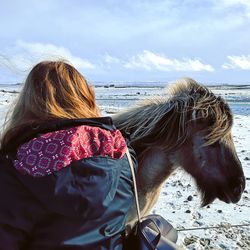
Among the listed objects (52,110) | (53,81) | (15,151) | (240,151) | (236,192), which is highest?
(53,81)

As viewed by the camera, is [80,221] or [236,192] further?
[236,192]

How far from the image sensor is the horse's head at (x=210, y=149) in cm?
244

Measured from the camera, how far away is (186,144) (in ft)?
8.03

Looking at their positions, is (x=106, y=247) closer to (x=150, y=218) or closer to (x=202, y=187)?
(x=150, y=218)

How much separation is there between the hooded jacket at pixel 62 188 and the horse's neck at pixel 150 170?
0.74m

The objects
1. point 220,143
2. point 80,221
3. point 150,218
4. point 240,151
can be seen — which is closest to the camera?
point 80,221

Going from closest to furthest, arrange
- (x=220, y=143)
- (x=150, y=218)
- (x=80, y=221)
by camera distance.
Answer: (x=80, y=221) < (x=150, y=218) < (x=220, y=143)

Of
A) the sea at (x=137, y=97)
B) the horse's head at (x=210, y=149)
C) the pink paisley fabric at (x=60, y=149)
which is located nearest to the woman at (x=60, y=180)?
the pink paisley fabric at (x=60, y=149)

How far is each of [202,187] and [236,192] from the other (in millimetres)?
222

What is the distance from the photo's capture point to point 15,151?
1738 mm

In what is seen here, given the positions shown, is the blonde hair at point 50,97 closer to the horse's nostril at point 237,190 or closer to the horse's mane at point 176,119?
the horse's mane at point 176,119

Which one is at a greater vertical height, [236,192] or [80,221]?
[80,221]

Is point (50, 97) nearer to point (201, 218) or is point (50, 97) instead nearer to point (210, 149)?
point (210, 149)

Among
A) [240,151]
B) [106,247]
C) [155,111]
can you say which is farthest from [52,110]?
[240,151]
